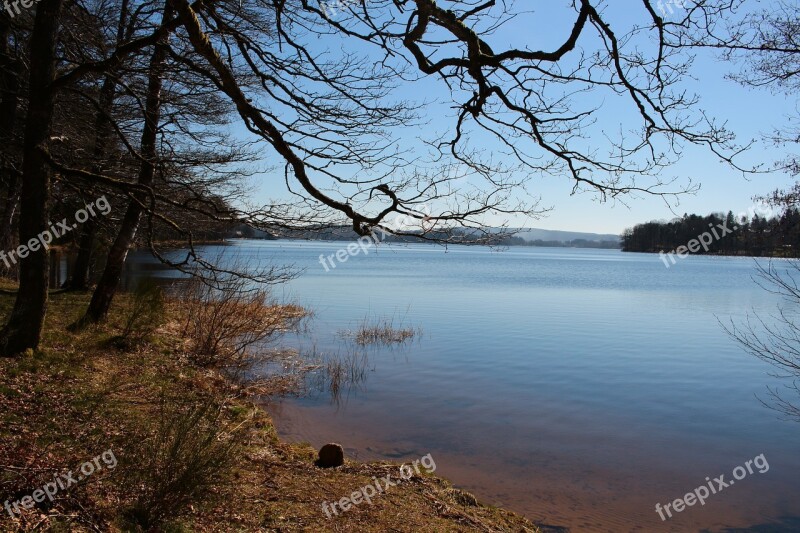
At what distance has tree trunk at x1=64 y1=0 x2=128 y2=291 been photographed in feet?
30.7

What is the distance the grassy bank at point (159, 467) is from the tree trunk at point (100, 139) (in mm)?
2882

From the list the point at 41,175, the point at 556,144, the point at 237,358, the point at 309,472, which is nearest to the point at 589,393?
the point at 237,358

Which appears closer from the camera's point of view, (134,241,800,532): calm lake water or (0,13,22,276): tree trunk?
(134,241,800,532): calm lake water

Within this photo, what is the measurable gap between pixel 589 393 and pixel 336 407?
559 cm

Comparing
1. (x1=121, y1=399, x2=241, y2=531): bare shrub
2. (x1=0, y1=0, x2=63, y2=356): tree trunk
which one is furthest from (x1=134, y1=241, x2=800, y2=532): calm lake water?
(x1=0, y1=0, x2=63, y2=356): tree trunk

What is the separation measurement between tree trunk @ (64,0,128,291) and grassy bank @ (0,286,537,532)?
2.88m

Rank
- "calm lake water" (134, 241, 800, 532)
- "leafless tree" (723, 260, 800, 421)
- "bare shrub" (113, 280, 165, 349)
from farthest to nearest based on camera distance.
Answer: "bare shrub" (113, 280, 165, 349)
"leafless tree" (723, 260, 800, 421)
"calm lake water" (134, 241, 800, 532)

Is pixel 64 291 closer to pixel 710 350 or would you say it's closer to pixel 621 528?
pixel 621 528

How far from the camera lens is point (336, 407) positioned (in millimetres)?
11250

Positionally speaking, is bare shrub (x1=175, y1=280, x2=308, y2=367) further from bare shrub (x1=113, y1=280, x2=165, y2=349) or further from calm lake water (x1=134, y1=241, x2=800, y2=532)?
calm lake water (x1=134, y1=241, x2=800, y2=532)

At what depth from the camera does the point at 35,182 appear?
23.4 ft

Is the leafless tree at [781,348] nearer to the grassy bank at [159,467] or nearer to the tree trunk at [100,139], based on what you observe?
the grassy bank at [159,467]

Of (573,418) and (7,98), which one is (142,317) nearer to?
(7,98)

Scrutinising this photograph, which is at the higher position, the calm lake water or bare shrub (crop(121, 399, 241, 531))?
bare shrub (crop(121, 399, 241, 531))
